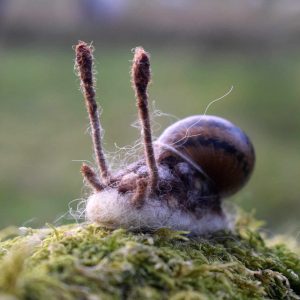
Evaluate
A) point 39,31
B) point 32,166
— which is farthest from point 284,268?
point 39,31

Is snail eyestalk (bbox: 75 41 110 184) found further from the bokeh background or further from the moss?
the bokeh background

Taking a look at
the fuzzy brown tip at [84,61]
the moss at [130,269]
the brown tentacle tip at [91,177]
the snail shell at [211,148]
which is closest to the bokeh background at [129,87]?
the snail shell at [211,148]

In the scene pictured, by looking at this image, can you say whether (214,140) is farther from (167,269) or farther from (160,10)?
(160,10)

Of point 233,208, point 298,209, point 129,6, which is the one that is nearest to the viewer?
point 233,208

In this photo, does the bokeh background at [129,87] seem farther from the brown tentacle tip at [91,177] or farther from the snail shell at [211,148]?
the brown tentacle tip at [91,177]

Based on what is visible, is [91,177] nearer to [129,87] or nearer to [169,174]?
[169,174]

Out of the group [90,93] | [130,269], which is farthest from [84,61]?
[130,269]

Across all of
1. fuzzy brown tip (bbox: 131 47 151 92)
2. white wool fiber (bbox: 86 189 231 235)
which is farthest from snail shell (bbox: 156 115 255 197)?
fuzzy brown tip (bbox: 131 47 151 92)

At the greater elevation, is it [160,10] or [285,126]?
[160,10]
